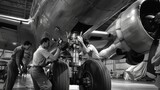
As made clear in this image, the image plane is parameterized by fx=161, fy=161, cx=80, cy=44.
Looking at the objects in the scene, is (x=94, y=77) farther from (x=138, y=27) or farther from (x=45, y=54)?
(x=138, y=27)

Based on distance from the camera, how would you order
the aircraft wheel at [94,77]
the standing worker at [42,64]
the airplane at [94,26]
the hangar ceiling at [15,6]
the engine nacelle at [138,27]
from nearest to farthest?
1. the airplane at [94,26]
2. the aircraft wheel at [94,77]
3. the standing worker at [42,64]
4. the engine nacelle at [138,27]
5. the hangar ceiling at [15,6]

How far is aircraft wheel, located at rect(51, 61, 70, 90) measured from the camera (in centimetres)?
275

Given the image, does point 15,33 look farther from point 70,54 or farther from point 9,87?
point 70,54

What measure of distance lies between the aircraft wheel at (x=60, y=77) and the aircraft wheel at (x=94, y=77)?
0.95 feet

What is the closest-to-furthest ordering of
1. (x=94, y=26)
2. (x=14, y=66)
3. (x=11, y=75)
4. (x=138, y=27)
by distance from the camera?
(x=94, y=26) < (x=138, y=27) < (x=11, y=75) < (x=14, y=66)

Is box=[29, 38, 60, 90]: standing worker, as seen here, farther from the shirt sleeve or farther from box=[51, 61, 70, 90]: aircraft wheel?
box=[51, 61, 70, 90]: aircraft wheel

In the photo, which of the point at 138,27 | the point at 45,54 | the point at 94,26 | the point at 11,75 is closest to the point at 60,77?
the point at 45,54

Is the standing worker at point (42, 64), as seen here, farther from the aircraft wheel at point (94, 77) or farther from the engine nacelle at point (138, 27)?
the engine nacelle at point (138, 27)

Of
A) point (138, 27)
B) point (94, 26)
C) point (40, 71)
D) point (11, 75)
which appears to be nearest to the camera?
point (94, 26)

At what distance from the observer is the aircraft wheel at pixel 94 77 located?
2650mm

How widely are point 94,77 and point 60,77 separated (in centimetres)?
→ 58

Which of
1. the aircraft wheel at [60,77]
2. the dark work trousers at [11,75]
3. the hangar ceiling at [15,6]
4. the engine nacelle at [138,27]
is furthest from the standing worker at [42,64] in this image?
the hangar ceiling at [15,6]

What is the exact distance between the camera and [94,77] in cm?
272

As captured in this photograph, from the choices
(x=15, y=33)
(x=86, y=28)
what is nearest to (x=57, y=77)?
(x=86, y=28)
